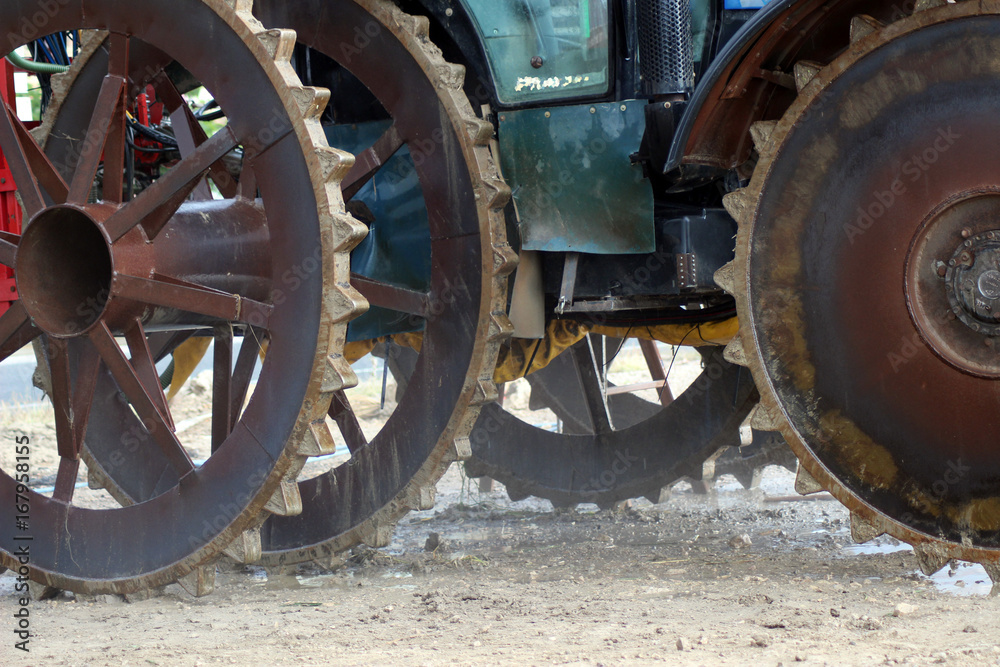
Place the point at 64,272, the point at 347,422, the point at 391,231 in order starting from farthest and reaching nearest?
the point at 347,422 → the point at 391,231 → the point at 64,272

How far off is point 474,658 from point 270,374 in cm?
100

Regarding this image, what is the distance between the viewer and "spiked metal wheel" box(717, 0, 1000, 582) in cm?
281

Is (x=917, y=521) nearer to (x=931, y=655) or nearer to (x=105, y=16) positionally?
(x=931, y=655)

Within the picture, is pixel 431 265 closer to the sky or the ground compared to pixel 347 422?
closer to the sky

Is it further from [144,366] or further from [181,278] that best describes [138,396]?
[181,278]

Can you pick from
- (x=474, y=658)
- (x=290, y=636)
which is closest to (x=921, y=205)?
(x=474, y=658)

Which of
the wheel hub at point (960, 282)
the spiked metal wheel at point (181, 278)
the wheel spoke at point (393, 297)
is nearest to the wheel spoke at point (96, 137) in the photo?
the spiked metal wheel at point (181, 278)

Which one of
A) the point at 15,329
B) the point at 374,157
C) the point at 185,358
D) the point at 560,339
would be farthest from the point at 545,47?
the point at 185,358

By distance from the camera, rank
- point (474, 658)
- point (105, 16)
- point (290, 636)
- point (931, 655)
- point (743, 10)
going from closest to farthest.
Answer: point (931, 655) < point (474, 658) < point (290, 636) < point (105, 16) < point (743, 10)

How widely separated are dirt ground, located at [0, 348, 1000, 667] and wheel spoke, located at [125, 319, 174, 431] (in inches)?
26.4

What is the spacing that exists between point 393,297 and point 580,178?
0.82m

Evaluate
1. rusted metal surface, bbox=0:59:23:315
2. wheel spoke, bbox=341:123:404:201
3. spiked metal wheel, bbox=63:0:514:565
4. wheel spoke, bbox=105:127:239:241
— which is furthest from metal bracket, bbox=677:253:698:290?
rusted metal surface, bbox=0:59:23:315

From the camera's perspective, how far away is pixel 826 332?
3025 millimetres

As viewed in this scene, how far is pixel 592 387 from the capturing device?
508 cm
